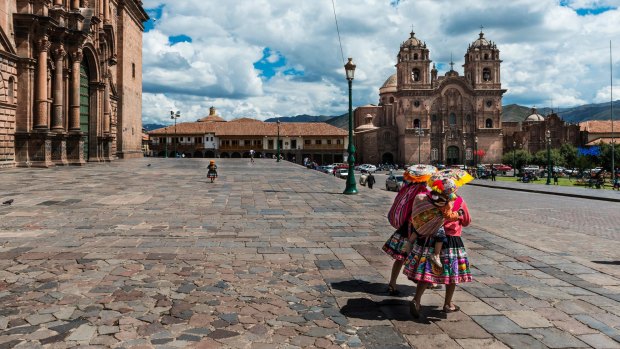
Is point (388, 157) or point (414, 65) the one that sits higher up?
point (414, 65)

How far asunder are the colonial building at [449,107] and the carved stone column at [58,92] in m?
58.1

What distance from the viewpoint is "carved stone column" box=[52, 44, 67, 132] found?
25.3 meters

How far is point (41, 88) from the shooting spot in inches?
945

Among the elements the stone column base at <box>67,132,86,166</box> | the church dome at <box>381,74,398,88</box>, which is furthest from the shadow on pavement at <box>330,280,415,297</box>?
the church dome at <box>381,74,398,88</box>

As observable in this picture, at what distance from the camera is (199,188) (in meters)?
17.2

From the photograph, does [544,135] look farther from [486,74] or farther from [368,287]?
[368,287]

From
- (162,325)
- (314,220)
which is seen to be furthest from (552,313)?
(314,220)

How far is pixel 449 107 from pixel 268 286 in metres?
77.9

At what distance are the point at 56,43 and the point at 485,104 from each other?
6806 centimetres

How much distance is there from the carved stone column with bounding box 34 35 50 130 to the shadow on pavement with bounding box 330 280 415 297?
2310 cm

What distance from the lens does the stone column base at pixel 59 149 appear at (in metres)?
25.0

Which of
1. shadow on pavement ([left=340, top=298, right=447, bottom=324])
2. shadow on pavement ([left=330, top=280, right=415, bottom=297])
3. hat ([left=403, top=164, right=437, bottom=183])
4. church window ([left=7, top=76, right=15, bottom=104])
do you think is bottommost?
shadow on pavement ([left=340, top=298, right=447, bottom=324])

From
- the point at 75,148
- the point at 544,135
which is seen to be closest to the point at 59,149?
the point at 75,148

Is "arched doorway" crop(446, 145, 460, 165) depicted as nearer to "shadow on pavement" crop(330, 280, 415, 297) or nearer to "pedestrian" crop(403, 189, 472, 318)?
"shadow on pavement" crop(330, 280, 415, 297)
